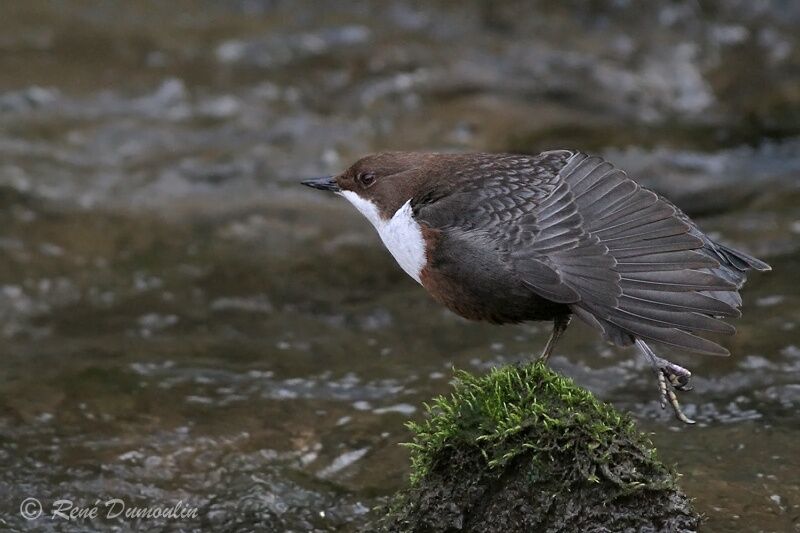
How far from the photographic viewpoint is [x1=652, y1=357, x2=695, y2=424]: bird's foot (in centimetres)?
418

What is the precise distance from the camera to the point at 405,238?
4609 millimetres

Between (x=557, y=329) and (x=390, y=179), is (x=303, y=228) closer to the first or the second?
(x=390, y=179)

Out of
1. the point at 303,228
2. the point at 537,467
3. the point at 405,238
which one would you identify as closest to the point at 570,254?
the point at 405,238

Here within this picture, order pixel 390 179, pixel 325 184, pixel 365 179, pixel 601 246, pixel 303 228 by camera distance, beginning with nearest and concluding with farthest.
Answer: pixel 601 246, pixel 390 179, pixel 365 179, pixel 325 184, pixel 303 228

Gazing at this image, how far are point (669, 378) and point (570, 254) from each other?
638 millimetres

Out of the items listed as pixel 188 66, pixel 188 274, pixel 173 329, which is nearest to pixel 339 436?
pixel 173 329

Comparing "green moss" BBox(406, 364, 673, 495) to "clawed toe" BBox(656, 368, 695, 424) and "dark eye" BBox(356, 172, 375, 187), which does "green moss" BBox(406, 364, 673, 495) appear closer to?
"clawed toe" BBox(656, 368, 695, 424)

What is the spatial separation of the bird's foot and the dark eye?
1633 millimetres

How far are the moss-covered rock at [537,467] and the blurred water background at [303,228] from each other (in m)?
0.46

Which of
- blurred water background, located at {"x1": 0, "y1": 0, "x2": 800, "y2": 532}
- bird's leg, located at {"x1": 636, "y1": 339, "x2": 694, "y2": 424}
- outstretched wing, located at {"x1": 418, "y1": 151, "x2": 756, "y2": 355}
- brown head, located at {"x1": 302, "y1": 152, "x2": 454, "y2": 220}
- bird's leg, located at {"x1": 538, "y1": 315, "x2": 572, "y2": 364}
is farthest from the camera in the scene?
blurred water background, located at {"x1": 0, "y1": 0, "x2": 800, "y2": 532}

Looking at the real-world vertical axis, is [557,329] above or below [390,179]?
below

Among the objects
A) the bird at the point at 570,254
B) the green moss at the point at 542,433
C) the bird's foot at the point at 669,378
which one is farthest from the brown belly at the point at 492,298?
the bird's foot at the point at 669,378

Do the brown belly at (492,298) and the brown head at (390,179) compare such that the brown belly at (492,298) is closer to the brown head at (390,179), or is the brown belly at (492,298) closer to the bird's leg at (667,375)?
the bird's leg at (667,375)

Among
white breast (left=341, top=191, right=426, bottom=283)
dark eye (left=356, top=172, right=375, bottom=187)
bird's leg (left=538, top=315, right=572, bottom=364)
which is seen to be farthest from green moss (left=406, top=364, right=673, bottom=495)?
dark eye (left=356, top=172, right=375, bottom=187)
